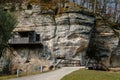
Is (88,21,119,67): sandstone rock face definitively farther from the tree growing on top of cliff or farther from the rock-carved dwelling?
the tree growing on top of cliff

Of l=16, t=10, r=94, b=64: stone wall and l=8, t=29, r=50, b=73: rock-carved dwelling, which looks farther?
l=8, t=29, r=50, b=73: rock-carved dwelling

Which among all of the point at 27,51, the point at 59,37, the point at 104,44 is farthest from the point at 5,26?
the point at 104,44

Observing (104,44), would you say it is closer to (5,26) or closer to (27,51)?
(27,51)

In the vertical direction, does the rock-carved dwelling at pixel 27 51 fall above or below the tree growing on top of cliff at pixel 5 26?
below

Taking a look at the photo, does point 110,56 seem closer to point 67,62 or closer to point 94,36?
point 94,36

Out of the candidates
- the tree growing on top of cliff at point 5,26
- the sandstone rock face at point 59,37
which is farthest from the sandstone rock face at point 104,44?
the tree growing on top of cliff at point 5,26

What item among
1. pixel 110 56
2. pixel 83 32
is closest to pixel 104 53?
pixel 110 56

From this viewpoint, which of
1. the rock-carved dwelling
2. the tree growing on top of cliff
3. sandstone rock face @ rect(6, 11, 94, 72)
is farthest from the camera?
the rock-carved dwelling

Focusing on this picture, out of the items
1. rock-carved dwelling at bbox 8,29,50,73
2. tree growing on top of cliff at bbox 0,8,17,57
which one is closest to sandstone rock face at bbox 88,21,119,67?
rock-carved dwelling at bbox 8,29,50,73

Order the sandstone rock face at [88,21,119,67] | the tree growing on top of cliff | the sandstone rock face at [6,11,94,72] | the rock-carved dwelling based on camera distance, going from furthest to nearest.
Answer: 1. the sandstone rock face at [88,21,119,67]
2. the rock-carved dwelling
3. the sandstone rock face at [6,11,94,72]
4. the tree growing on top of cliff

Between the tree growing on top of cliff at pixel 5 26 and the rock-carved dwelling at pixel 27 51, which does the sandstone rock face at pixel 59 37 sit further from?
the tree growing on top of cliff at pixel 5 26

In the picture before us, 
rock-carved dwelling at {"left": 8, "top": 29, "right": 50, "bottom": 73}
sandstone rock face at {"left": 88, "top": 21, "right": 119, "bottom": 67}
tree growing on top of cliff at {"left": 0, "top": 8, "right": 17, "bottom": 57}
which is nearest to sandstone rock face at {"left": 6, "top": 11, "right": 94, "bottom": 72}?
rock-carved dwelling at {"left": 8, "top": 29, "right": 50, "bottom": 73}

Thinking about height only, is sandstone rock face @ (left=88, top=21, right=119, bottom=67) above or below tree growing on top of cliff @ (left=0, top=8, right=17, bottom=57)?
below

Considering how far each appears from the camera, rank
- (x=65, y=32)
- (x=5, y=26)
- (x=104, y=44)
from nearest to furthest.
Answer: (x=5, y=26)
(x=65, y=32)
(x=104, y=44)
